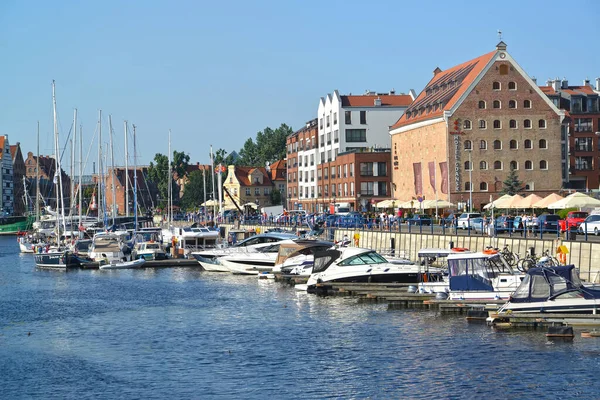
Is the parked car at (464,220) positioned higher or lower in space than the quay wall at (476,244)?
higher

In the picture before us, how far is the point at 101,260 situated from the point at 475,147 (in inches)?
1794

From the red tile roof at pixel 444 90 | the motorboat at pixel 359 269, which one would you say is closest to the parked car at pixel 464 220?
the motorboat at pixel 359 269

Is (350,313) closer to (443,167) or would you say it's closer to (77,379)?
(77,379)

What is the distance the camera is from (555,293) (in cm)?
3700

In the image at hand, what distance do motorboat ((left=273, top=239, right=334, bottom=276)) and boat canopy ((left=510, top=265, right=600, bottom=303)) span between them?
85.2 ft

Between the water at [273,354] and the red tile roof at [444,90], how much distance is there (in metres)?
56.4

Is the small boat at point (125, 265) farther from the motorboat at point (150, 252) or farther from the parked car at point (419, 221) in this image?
the parked car at point (419, 221)

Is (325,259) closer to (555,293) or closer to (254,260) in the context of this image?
(254,260)

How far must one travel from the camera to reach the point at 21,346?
131 feet

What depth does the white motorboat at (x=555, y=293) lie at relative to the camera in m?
36.4

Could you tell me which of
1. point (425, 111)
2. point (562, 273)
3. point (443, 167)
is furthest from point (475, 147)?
point (562, 273)

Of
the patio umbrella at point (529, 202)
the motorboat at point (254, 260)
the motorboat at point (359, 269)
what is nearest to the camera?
the motorboat at point (359, 269)

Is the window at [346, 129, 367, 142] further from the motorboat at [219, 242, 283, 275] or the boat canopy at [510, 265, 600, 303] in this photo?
the boat canopy at [510, 265, 600, 303]

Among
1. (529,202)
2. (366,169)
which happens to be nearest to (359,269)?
(529,202)
